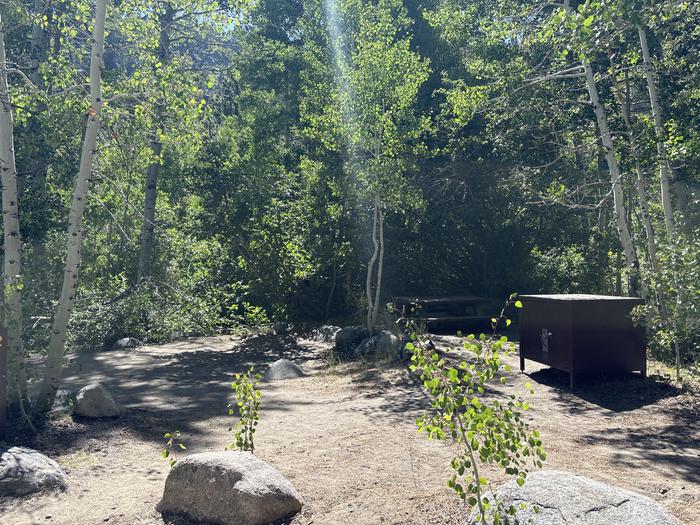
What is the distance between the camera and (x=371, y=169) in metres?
14.1

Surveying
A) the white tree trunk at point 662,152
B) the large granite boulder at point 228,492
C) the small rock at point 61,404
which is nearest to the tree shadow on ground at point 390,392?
the large granite boulder at point 228,492

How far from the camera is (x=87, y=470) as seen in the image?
6438mm

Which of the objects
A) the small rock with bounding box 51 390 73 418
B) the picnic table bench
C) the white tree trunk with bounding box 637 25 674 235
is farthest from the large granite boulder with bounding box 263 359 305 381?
the white tree trunk with bounding box 637 25 674 235

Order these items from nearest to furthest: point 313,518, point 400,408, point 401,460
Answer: point 313,518 < point 401,460 < point 400,408

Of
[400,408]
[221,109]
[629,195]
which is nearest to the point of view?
[400,408]

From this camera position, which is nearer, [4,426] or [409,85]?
[4,426]

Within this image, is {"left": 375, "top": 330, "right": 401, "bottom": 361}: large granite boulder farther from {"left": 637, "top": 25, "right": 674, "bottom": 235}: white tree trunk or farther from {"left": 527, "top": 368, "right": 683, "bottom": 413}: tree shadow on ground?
{"left": 637, "top": 25, "right": 674, "bottom": 235}: white tree trunk

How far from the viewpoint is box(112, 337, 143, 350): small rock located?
15945 millimetres

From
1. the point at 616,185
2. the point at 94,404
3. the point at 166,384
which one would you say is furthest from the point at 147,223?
the point at 616,185

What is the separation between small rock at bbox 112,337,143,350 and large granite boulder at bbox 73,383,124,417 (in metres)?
7.92

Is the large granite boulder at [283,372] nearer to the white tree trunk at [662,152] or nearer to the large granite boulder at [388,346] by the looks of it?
the large granite boulder at [388,346]

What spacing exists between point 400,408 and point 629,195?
12020mm

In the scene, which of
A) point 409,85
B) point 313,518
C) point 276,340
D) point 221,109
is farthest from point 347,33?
point 313,518

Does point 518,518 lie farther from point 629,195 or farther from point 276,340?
point 629,195
